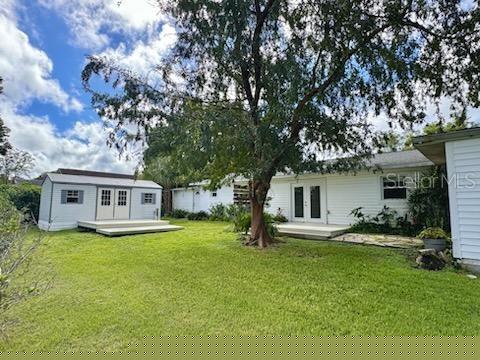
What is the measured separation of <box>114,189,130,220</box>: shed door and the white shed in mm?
15039

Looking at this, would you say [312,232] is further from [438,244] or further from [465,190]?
[465,190]

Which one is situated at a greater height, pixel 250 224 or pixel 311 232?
pixel 250 224

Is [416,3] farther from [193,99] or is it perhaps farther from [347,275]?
[347,275]

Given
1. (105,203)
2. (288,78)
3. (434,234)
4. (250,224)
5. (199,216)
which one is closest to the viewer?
(288,78)

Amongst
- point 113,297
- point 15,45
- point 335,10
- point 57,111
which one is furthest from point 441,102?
point 57,111

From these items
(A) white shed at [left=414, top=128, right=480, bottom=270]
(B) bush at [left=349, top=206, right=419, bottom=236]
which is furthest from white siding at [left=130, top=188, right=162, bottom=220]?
(A) white shed at [left=414, top=128, right=480, bottom=270]

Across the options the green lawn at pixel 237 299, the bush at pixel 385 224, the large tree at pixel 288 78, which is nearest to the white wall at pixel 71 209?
the green lawn at pixel 237 299

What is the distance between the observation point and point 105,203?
50.0 feet

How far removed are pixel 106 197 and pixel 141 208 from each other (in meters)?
2.17

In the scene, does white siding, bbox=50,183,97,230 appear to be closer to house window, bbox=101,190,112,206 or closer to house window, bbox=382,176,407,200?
house window, bbox=101,190,112,206

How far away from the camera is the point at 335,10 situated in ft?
21.9

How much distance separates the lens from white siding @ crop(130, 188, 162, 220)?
53.6 ft

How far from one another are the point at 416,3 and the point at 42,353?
9.65 meters

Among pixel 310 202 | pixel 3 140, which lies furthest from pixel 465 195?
pixel 3 140
